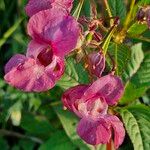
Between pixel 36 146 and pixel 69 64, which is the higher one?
pixel 69 64

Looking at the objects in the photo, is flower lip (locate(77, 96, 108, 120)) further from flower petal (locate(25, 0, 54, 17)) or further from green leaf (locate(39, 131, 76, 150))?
green leaf (locate(39, 131, 76, 150))

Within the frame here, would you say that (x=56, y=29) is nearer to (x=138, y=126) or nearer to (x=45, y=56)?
(x=45, y=56)

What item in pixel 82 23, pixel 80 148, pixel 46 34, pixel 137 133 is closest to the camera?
pixel 46 34

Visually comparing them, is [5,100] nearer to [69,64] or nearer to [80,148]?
[80,148]

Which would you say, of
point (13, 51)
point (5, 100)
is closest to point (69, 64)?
point (5, 100)

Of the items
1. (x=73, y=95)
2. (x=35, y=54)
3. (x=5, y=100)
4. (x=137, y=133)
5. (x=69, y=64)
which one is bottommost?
(x=5, y=100)

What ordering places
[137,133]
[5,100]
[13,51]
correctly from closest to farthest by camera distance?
1. [137,133]
2. [5,100]
3. [13,51]
